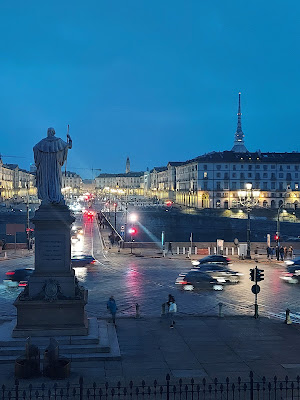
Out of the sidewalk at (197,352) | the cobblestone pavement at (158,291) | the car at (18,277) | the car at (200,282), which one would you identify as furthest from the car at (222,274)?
the car at (18,277)

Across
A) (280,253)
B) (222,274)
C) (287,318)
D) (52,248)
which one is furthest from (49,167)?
(280,253)

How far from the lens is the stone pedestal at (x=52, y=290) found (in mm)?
14648

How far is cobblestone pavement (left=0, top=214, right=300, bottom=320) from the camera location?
21.3 metres

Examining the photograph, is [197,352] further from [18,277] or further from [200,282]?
[18,277]

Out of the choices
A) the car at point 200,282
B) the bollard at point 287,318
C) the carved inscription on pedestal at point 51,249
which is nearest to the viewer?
the carved inscription on pedestal at point 51,249

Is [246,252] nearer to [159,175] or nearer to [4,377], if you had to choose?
[4,377]

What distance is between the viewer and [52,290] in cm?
1484

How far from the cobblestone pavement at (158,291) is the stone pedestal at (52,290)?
523 centimetres

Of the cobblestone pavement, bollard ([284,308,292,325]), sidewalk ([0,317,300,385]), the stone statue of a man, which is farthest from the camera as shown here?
the cobblestone pavement

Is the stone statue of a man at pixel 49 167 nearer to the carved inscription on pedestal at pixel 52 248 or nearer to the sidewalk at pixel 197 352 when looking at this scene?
the carved inscription on pedestal at pixel 52 248

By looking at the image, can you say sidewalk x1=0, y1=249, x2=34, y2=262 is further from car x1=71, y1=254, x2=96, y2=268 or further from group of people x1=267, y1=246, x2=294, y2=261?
group of people x1=267, y1=246, x2=294, y2=261

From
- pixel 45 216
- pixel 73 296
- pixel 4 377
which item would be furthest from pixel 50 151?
pixel 4 377

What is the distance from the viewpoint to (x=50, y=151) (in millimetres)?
15836

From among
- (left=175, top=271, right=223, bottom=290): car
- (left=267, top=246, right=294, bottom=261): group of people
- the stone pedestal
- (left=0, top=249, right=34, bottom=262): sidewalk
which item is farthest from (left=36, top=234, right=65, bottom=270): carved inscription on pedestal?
(left=267, top=246, right=294, bottom=261): group of people
